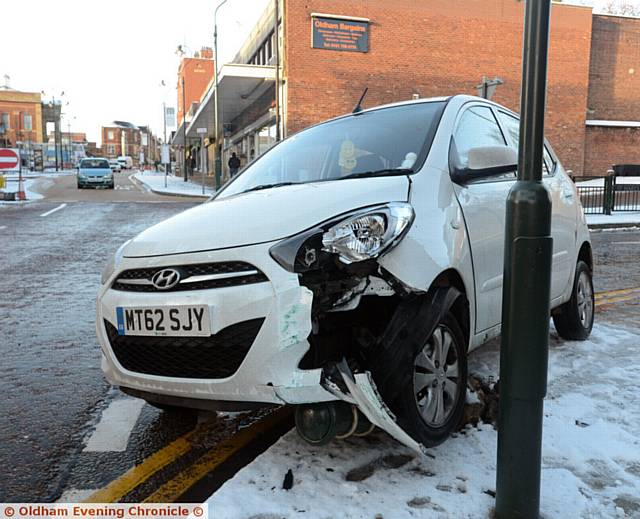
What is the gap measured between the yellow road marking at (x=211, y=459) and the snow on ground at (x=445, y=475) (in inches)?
8.5

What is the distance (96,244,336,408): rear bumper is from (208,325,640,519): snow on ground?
1.28 ft

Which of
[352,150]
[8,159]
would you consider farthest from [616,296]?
[8,159]

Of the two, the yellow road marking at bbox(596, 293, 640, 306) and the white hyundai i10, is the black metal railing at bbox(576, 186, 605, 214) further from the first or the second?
the white hyundai i10

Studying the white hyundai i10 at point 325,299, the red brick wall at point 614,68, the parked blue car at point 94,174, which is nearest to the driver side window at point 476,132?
the white hyundai i10 at point 325,299

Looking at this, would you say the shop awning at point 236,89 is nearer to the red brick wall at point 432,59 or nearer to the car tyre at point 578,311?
the red brick wall at point 432,59

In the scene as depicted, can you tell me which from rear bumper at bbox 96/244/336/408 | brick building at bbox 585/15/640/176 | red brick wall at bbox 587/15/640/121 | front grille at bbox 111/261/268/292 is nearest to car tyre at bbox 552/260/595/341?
rear bumper at bbox 96/244/336/408

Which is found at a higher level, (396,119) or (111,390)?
(396,119)

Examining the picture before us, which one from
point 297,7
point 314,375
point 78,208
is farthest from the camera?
point 297,7

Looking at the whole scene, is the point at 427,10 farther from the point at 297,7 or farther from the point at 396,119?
the point at 396,119

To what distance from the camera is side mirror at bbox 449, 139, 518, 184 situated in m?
3.14

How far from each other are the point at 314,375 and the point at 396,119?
6.21ft

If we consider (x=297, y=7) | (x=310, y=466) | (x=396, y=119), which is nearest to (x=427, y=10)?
(x=297, y=7)

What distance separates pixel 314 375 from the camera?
7.73 feet

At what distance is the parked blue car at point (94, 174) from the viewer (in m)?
31.2
